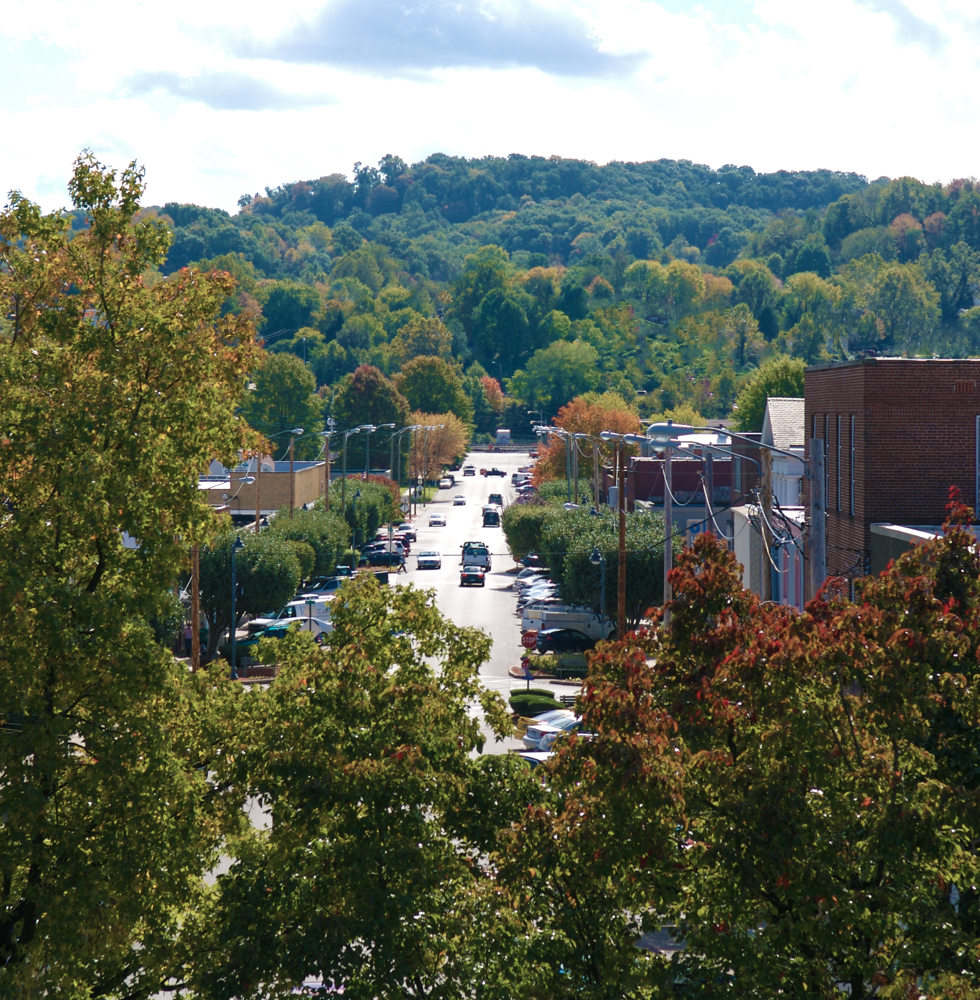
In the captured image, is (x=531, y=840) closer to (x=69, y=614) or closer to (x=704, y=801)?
(x=704, y=801)

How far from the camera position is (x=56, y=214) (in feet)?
38.5

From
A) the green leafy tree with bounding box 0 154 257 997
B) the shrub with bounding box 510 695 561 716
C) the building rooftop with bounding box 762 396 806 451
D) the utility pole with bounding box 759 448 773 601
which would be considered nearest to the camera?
the green leafy tree with bounding box 0 154 257 997

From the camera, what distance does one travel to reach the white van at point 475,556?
75562 mm

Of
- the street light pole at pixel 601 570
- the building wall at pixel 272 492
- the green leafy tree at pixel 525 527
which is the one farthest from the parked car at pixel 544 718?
the building wall at pixel 272 492

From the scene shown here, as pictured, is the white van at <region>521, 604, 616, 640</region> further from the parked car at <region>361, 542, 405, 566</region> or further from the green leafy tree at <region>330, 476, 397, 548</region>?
the green leafy tree at <region>330, 476, 397, 548</region>

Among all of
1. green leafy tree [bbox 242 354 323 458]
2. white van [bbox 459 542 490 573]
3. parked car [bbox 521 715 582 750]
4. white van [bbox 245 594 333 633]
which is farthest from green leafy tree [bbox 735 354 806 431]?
parked car [bbox 521 715 582 750]

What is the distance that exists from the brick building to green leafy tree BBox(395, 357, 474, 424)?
453ft

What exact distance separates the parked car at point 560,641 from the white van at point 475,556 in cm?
2250

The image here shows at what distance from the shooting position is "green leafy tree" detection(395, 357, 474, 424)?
164m

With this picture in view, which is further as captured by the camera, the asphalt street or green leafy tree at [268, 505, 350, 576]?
green leafy tree at [268, 505, 350, 576]

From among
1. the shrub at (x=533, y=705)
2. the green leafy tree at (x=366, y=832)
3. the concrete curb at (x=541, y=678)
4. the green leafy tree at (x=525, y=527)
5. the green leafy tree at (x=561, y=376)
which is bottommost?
the concrete curb at (x=541, y=678)

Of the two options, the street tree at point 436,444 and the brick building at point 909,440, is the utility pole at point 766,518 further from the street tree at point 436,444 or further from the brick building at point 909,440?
the street tree at point 436,444

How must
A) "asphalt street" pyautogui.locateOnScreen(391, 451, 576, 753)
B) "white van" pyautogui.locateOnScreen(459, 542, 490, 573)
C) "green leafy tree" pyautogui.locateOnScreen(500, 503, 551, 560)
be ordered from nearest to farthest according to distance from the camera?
"asphalt street" pyautogui.locateOnScreen(391, 451, 576, 753) < "green leafy tree" pyautogui.locateOnScreen(500, 503, 551, 560) < "white van" pyautogui.locateOnScreen(459, 542, 490, 573)

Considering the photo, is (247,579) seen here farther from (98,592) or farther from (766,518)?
(98,592)
